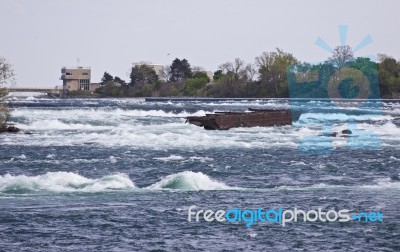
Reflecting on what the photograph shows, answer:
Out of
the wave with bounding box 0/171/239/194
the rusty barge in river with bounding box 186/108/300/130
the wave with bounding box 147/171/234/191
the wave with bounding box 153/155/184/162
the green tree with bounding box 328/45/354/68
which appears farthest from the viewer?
the green tree with bounding box 328/45/354/68

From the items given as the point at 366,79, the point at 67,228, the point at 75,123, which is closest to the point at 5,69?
the point at 75,123

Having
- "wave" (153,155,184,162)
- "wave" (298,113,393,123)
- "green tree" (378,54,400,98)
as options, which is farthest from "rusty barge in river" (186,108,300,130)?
"green tree" (378,54,400,98)

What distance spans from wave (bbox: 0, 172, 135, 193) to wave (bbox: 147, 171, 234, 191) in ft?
3.37

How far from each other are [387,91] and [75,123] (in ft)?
351

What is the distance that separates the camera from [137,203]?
2475cm

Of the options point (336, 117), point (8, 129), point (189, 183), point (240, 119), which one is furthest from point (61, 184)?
point (336, 117)

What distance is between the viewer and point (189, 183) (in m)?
28.4

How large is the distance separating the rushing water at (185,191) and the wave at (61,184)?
37 millimetres

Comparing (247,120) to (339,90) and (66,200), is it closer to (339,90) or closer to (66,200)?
(66,200)

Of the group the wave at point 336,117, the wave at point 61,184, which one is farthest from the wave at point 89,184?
the wave at point 336,117

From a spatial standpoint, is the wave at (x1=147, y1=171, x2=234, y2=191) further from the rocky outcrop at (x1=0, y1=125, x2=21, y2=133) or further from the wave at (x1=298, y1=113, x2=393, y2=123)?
the wave at (x1=298, y1=113, x2=393, y2=123)

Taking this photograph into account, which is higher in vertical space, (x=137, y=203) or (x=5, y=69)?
(x=5, y=69)

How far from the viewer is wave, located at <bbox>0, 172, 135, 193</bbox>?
27.3m

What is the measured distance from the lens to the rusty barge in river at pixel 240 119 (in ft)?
213
